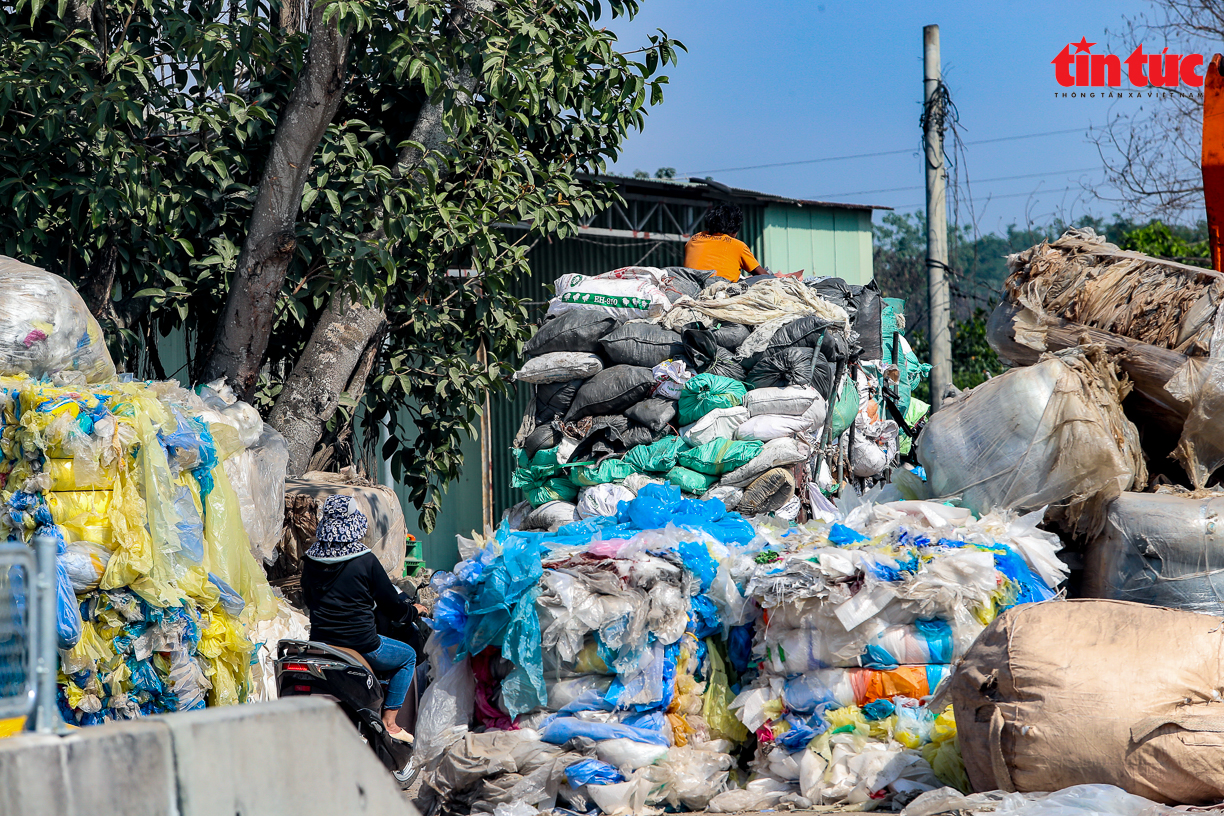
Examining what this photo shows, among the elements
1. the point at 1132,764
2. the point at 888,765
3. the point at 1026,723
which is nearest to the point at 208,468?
the point at 888,765

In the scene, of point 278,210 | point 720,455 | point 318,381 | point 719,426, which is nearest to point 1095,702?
point 720,455

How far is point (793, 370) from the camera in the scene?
5.83 m

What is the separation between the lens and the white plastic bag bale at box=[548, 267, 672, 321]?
6.48 meters

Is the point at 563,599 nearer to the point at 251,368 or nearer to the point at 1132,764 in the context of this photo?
the point at 1132,764

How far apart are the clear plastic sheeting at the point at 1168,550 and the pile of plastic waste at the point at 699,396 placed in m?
1.57

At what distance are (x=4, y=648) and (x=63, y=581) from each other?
2.26 meters

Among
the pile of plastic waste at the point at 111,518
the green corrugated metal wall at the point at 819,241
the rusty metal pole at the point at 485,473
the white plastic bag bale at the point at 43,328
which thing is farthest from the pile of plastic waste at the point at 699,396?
the green corrugated metal wall at the point at 819,241

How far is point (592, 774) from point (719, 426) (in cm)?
208

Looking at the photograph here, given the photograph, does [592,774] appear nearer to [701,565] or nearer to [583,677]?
[583,677]

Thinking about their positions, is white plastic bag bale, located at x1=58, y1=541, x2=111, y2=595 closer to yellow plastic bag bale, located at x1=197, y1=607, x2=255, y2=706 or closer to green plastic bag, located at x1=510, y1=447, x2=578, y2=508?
yellow plastic bag bale, located at x1=197, y1=607, x2=255, y2=706

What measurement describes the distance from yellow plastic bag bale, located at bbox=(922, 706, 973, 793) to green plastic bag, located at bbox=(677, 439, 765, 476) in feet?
5.80

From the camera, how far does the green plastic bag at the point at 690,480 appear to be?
5.66 meters

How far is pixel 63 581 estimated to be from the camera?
161 inches

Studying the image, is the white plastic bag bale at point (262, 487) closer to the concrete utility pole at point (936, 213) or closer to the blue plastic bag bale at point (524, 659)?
the blue plastic bag bale at point (524, 659)
